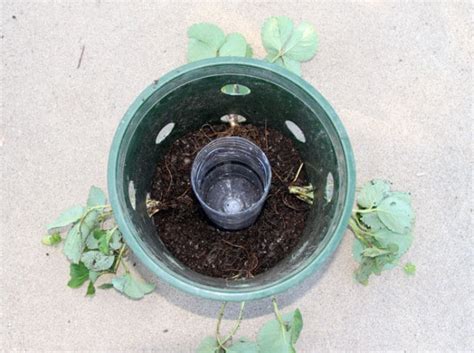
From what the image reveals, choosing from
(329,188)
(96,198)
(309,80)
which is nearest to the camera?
(329,188)

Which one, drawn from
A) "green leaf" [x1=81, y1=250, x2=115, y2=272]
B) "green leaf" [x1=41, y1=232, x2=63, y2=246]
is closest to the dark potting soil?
"green leaf" [x1=81, y1=250, x2=115, y2=272]

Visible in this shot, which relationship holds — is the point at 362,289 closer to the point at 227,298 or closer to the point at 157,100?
the point at 227,298

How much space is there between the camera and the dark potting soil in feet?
2.96

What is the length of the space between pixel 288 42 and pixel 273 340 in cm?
51

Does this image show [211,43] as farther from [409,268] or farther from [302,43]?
[409,268]

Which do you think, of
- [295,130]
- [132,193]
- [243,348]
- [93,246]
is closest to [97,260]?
[93,246]

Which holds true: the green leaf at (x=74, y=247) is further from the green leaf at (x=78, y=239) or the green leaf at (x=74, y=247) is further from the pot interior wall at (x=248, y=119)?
the pot interior wall at (x=248, y=119)

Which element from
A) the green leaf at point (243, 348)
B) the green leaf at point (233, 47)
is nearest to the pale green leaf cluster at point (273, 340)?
the green leaf at point (243, 348)

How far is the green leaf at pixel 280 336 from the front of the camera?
0.88 m

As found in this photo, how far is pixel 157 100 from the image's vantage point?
785mm

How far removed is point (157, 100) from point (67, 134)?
375mm

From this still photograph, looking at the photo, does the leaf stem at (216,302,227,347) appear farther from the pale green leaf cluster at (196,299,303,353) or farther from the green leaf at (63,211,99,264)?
the green leaf at (63,211,99,264)

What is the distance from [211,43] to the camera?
38.0 inches

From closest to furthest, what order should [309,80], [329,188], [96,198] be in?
[329,188], [96,198], [309,80]
